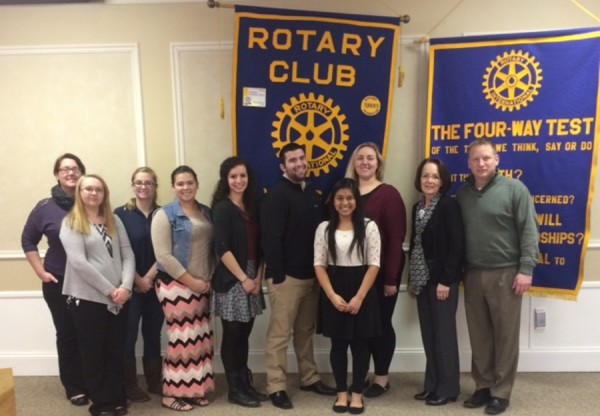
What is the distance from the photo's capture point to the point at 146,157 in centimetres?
308

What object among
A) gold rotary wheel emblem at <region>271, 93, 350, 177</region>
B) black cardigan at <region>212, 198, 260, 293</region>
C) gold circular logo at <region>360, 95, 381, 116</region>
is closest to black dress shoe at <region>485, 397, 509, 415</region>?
black cardigan at <region>212, 198, 260, 293</region>

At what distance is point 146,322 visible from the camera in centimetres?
281

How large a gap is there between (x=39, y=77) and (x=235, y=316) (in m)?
2.09

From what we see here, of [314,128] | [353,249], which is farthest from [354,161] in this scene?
[353,249]

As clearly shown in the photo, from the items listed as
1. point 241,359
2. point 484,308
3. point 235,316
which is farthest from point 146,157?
point 484,308

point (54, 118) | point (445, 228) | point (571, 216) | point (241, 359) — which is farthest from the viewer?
point (54, 118)

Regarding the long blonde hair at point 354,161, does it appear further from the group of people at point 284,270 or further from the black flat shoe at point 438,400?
the black flat shoe at point 438,400

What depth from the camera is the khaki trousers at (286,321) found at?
→ 2.59 meters

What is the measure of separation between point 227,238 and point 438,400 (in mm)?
1546

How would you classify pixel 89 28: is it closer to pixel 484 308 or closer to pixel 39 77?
pixel 39 77

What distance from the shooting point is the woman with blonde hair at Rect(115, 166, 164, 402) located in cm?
268

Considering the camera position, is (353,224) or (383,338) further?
(383,338)

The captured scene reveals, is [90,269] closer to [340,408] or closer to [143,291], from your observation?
[143,291]

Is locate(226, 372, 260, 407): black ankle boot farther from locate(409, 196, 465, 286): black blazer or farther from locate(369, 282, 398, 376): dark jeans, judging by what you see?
locate(409, 196, 465, 286): black blazer
